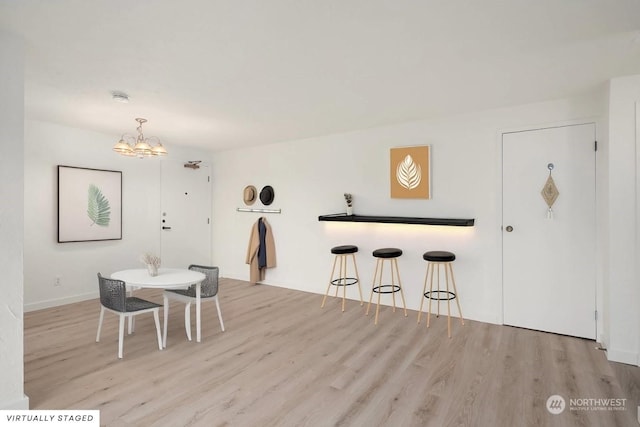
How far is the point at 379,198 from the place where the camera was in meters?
4.69

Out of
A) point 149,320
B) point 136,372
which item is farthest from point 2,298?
point 149,320

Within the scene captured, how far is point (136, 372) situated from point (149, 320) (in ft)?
4.75

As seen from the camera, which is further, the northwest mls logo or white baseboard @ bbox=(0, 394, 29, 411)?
the northwest mls logo

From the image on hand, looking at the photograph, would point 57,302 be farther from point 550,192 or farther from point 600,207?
point 600,207

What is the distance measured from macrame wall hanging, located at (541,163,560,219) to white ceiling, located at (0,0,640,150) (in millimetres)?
823

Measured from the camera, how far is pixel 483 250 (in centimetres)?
395

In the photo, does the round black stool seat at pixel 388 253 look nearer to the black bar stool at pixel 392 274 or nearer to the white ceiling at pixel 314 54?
the black bar stool at pixel 392 274

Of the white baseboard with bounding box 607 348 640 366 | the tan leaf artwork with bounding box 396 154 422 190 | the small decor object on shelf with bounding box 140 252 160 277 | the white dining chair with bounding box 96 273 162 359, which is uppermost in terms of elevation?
the tan leaf artwork with bounding box 396 154 422 190

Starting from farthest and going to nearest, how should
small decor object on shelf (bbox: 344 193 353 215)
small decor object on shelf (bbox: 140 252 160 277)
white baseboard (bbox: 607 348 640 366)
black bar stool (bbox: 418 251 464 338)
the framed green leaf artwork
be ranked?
small decor object on shelf (bbox: 344 193 353 215)
the framed green leaf artwork
black bar stool (bbox: 418 251 464 338)
small decor object on shelf (bbox: 140 252 160 277)
white baseboard (bbox: 607 348 640 366)

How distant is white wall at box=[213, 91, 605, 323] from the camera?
388 cm

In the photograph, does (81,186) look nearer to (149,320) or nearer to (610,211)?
(149,320)

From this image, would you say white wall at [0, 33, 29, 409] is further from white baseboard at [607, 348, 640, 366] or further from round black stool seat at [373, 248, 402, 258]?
white baseboard at [607, 348, 640, 366]

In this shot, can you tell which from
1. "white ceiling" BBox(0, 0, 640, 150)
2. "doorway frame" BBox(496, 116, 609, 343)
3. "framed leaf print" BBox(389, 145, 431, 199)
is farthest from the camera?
"framed leaf print" BBox(389, 145, 431, 199)

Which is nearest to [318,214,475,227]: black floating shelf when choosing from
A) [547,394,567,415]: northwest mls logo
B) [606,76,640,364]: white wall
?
[606,76,640,364]: white wall
